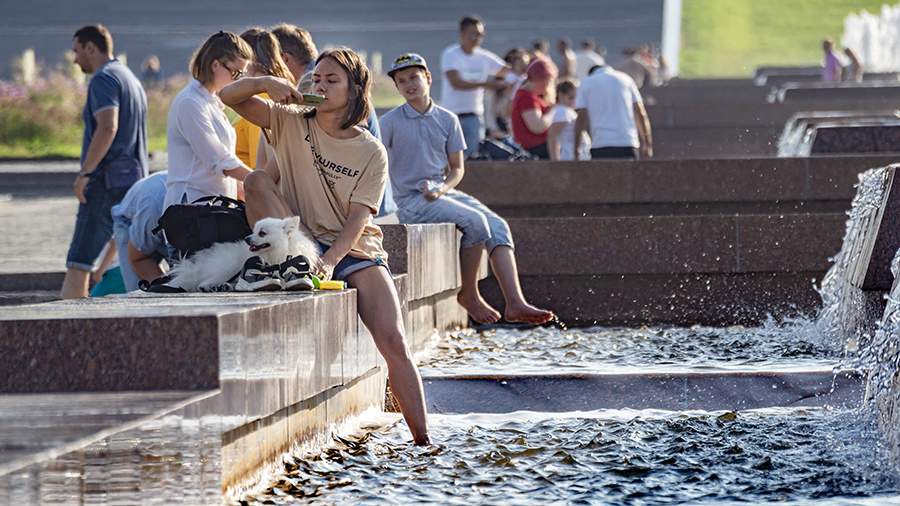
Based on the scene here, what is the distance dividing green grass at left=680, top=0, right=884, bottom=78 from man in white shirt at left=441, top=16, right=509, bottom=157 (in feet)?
157

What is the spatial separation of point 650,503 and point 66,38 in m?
59.5

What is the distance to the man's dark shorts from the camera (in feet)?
34.2

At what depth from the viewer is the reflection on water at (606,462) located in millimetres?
5727

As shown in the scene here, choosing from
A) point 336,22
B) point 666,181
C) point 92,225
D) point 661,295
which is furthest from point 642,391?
point 336,22

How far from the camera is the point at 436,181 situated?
10.5 meters

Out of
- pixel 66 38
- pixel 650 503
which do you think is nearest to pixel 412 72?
pixel 650 503

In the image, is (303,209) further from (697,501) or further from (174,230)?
(697,501)

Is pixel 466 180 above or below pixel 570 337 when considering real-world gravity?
above

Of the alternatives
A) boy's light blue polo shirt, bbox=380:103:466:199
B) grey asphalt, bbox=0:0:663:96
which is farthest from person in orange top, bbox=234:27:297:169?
grey asphalt, bbox=0:0:663:96

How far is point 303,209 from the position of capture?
713 cm

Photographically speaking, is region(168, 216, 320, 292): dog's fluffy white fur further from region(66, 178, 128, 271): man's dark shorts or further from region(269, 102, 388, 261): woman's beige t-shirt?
region(66, 178, 128, 271): man's dark shorts

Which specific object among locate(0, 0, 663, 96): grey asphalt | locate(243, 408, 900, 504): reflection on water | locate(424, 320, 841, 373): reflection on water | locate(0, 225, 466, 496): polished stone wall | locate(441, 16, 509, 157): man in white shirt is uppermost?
locate(0, 0, 663, 96): grey asphalt

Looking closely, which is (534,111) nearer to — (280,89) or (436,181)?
(436,181)

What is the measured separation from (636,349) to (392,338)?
3.27 metres
